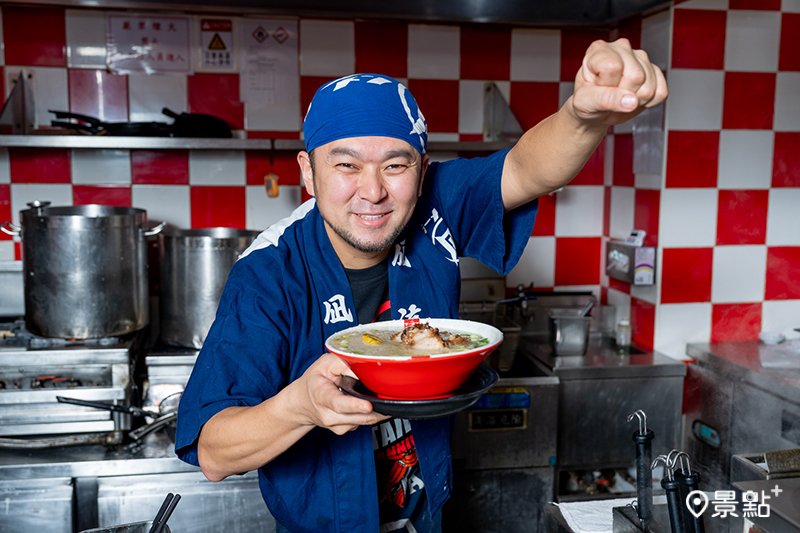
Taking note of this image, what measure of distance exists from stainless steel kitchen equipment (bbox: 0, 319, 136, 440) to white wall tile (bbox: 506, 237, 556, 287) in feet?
5.76

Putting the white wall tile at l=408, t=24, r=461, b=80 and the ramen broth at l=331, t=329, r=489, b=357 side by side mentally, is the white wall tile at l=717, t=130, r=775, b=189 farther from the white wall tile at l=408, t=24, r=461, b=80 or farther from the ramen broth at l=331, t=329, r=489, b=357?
the ramen broth at l=331, t=329, r=489, b=357

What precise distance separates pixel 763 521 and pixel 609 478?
2.01 m

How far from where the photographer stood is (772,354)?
2.53 m

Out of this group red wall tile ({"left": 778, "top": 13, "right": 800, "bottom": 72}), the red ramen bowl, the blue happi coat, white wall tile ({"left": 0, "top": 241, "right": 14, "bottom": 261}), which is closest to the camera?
the red ramen bowl

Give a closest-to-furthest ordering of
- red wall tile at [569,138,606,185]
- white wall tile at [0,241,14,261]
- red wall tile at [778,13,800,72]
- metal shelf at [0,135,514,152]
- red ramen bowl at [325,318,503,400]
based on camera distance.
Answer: red ramen bowl at [325,318,503,400] < metal shelf at [0,135,514,152] < red wall tile at [778,13,800,72] < white wall tile at [0,241,14,261] < red wall tile at [569,138,606,185]

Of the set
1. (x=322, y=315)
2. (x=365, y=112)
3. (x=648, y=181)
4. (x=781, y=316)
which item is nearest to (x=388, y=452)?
(x=322, y=315)

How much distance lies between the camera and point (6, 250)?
273 centimetres

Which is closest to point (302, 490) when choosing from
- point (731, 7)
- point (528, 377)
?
point (528, 377)

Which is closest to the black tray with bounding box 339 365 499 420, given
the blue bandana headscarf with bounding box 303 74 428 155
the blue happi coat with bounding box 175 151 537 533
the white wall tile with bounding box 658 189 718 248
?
the blue happi coat with bounding box 175 151 537 533

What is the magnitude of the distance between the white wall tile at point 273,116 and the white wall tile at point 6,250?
3.71ft

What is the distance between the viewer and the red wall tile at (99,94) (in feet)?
8.82

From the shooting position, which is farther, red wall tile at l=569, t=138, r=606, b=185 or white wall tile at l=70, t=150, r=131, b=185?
red wall tile at l=569, t=138, r=606, b=185

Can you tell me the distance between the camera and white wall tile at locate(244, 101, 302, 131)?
2.82m

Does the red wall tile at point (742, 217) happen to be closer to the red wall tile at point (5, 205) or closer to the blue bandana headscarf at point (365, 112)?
the blue bandana headscarf at point (365, 112)
